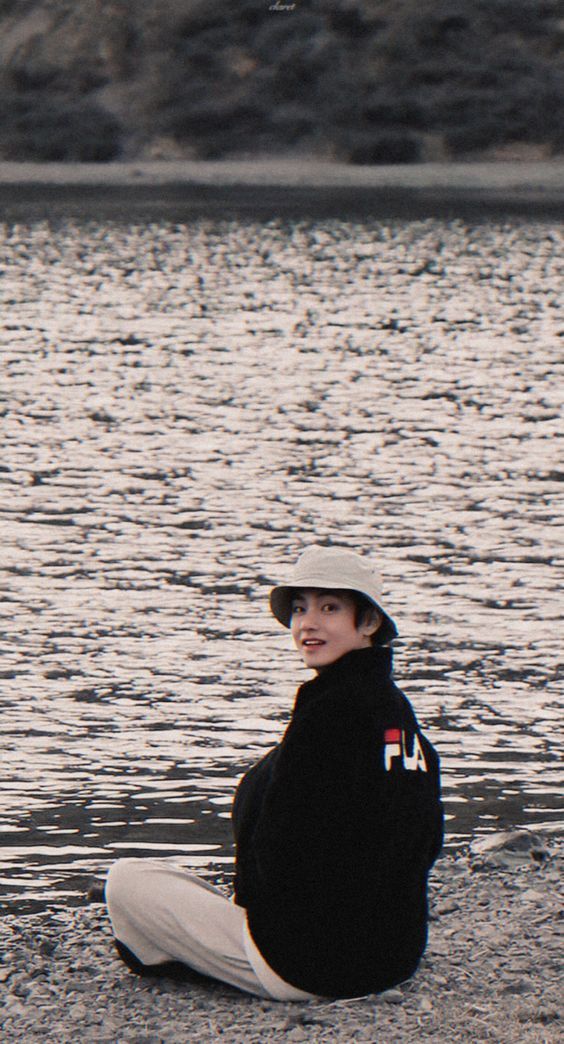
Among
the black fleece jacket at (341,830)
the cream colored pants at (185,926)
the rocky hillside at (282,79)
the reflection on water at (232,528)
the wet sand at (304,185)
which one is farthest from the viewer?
the rocky hillside at (282,79)

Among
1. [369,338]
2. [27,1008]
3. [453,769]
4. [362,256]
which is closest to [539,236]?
[362,256]

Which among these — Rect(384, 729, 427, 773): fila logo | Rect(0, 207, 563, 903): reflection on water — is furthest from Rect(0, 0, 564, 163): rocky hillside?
Rect(384, 729, 427, 773): fila logo

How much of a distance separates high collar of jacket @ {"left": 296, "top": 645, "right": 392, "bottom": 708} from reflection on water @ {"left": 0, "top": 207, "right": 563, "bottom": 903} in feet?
6.90

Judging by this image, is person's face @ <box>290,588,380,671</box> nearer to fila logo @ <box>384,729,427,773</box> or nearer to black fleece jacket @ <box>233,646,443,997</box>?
black fleece jacket @ <box>233,646,443,997</box>

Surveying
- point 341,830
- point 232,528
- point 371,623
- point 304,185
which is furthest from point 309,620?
point 304,185

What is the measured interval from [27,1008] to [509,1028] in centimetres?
131

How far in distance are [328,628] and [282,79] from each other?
206ft

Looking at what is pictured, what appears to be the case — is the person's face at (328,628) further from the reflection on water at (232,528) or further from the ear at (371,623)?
the reflection on water at (232,528)

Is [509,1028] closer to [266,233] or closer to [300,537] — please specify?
[300,537]

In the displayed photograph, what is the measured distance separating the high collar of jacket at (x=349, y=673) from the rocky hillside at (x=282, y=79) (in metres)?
56.3

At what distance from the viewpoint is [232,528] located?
13.3 m

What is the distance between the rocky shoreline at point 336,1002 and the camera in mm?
5020

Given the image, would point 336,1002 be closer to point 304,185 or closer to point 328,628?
point 328,628

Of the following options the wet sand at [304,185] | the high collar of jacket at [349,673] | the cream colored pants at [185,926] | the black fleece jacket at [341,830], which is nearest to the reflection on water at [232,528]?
the cream colored pants at [185,926]
